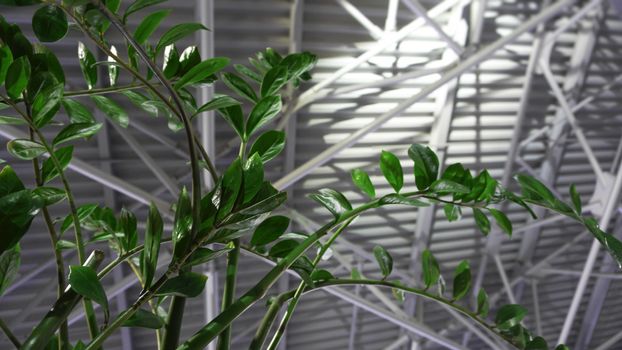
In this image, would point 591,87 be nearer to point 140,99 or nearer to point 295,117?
point 295,117

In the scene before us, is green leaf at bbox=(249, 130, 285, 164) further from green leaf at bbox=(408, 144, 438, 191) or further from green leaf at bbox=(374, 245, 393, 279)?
green leaf at bbox=(374, 245, 393, 279)

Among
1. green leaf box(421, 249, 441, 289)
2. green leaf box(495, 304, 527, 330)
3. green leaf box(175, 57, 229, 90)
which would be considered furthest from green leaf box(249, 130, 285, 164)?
green leaf box(495, 304, 527, 330)

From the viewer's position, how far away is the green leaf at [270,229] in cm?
80

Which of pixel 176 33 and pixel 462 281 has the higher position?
pixel 176 33

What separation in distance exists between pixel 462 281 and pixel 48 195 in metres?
0.67

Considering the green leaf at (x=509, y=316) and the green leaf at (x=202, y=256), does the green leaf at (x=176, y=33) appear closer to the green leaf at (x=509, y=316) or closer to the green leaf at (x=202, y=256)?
the green leaf at (x=202, y=256)

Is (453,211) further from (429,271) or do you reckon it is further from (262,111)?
(262,111)

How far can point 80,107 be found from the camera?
0.97m

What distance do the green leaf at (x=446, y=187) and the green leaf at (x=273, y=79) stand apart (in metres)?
0.27

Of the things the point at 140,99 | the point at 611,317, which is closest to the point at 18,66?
the point at 140,99

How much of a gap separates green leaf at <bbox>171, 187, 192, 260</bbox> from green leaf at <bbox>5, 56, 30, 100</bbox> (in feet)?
0.70

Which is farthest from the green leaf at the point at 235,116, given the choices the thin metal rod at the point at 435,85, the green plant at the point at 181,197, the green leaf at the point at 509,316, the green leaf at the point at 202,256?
the thin metal rod at the point at 435,85

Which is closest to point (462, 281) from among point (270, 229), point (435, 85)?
point (270, 229)

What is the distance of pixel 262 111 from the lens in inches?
33.0
